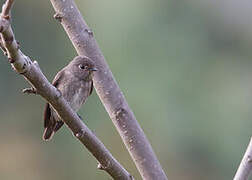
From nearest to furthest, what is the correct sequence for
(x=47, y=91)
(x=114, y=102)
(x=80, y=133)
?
1. (x=47, y=91)
2. (x=80, y=133)
3. (x=114, y=102)

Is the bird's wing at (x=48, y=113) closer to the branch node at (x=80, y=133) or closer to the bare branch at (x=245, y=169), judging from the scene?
the branch node at (x=80, y=133)

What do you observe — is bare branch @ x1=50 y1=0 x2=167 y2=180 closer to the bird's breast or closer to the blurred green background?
the bird's breast

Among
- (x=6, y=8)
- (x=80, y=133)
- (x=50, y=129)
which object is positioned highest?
(x=6, y=8)

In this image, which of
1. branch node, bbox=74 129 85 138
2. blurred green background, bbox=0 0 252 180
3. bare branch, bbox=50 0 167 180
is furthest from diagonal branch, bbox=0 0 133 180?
blurred green background, bbox=0 0 252 180

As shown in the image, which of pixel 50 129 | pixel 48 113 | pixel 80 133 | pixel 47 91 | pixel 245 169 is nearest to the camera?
pixel 47 91

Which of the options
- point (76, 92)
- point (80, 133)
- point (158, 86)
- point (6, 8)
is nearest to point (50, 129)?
point (76, 92)

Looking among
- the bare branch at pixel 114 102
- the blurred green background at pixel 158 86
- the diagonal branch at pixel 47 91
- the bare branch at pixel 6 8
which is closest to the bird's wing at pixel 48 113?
the bare branch at pixel 114 102

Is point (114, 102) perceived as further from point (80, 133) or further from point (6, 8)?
point (6, 8)
